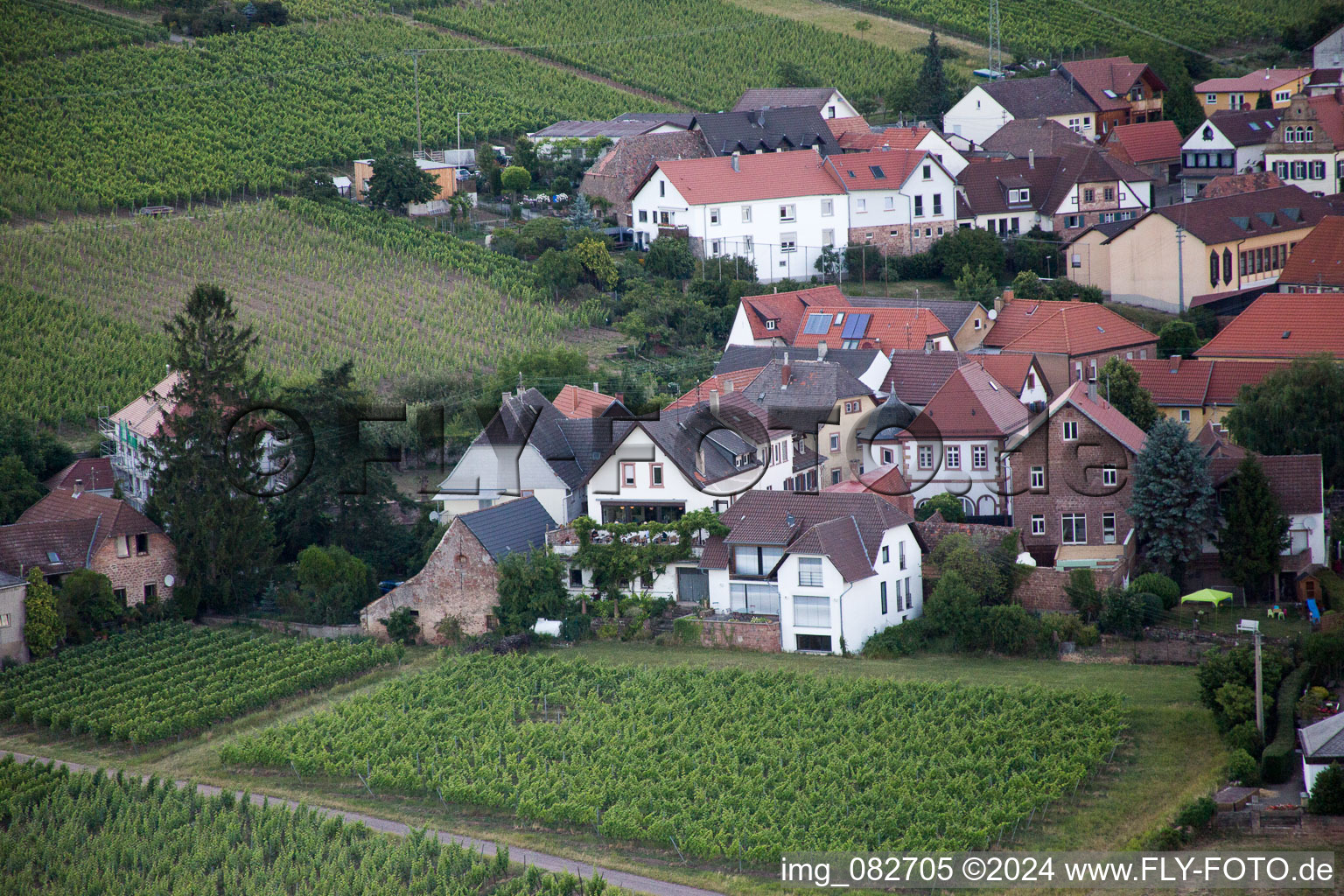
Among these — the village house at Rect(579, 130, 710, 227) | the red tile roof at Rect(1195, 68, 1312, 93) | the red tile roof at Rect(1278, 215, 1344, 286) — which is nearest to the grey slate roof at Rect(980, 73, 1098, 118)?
the red tile roof at Rect(1195, 68, 1312, 93)

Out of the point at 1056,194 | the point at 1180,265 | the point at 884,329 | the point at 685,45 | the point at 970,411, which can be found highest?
the point at 685,45

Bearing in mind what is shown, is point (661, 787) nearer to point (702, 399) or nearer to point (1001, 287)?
point (702, 399)

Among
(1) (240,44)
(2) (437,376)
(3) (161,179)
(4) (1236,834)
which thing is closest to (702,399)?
(2) (437,376)

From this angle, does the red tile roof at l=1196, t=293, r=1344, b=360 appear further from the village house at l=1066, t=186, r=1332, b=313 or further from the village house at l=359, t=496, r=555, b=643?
the village house at l=359, t=496, r=555, b=643

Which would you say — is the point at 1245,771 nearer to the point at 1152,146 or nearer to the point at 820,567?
the point at 820,567

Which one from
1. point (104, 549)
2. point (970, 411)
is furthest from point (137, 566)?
point (970, 411)

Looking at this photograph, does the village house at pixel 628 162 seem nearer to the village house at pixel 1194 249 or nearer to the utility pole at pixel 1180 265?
the village house at pixel 1194 249
